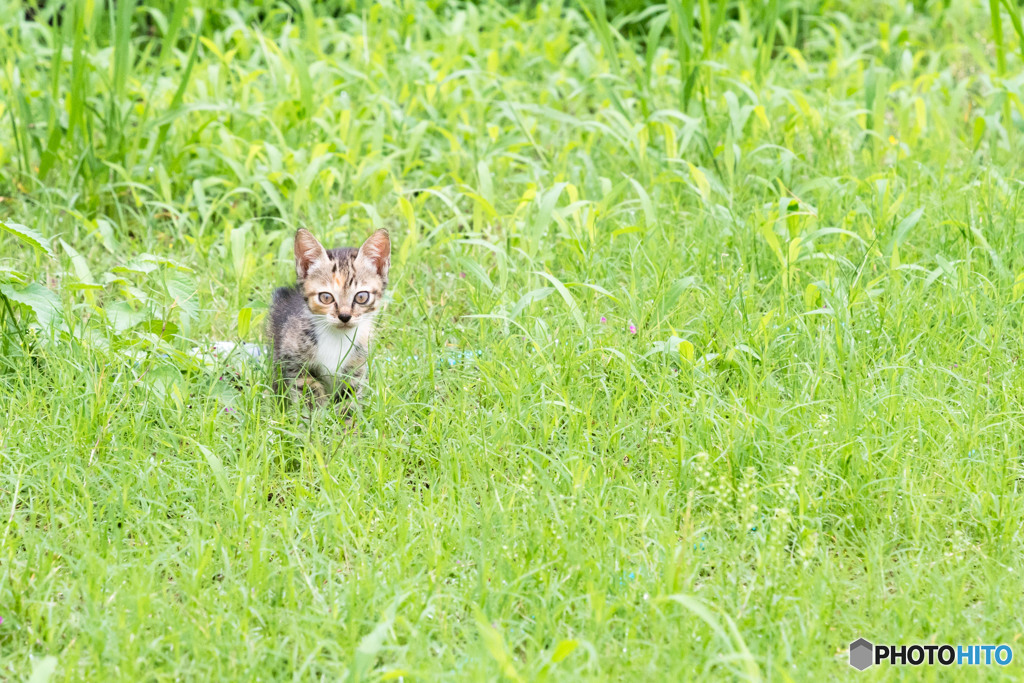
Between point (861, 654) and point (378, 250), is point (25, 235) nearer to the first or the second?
point (378, 250)

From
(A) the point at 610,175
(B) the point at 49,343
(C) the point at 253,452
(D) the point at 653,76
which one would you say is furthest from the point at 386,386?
(D) the point at 653,76

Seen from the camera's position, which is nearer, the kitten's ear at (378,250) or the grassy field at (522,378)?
the grassy field at (522,378)

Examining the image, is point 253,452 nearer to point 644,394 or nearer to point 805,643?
point 644,394

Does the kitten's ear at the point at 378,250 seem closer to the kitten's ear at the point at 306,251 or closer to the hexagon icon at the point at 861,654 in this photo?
the kitten's ear at the point at 306,251

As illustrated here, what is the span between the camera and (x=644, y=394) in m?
3.75

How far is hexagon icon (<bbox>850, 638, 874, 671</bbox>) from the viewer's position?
2645mm

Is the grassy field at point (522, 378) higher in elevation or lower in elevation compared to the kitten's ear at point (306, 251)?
lower

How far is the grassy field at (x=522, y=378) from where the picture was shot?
274 centimetres

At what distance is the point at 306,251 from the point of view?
3.91 meters

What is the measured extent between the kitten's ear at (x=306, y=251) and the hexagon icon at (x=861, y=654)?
227 cm

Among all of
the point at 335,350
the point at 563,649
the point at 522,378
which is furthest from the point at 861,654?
the point at 335,350

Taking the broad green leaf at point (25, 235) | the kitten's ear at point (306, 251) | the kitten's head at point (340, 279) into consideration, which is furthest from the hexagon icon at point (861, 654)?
the broad green leaf at point (25, 235)

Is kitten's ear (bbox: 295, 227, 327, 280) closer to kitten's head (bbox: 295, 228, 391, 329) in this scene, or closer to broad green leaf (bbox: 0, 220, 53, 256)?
A: kitten's head (bbox: 295, 228, 391, 329)

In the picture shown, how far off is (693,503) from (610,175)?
264 cm
